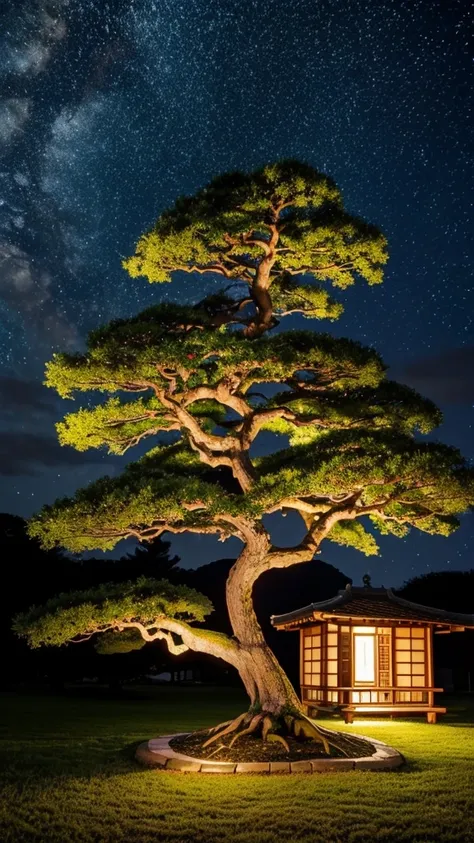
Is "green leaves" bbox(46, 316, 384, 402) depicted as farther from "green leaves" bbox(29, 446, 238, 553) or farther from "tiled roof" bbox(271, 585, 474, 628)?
"tiled roof" bbox(271, 585, 474, 628)

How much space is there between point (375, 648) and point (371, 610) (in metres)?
2.42

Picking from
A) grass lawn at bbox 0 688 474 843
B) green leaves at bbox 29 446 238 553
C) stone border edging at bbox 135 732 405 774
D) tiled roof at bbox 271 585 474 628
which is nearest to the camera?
grass lawn at bbox 0 688 474 843

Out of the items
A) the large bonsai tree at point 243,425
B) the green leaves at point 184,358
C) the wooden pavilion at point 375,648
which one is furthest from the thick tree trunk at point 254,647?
the wooden pavilion at point 375,648

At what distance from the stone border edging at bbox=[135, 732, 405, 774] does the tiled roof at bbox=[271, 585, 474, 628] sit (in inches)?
330

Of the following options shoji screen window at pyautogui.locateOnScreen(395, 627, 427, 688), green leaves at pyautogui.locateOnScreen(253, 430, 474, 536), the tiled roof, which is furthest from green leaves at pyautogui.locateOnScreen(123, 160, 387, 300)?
shoji screen window at pyautogui.locateOnScreen(395, 627, 427, 688)

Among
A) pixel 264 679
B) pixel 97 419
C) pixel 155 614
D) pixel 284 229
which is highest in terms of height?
pixel 284 229

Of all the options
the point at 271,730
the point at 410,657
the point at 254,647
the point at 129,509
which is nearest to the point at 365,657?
the point at 410,657

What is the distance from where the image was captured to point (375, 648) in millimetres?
20469

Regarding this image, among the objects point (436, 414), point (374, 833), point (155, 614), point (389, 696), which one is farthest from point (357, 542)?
point (389, 696)

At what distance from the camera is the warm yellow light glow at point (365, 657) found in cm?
2041

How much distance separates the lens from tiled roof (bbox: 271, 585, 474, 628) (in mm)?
18031

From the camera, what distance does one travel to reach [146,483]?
945 cm

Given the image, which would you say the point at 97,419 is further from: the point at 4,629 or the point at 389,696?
the point at 4,629

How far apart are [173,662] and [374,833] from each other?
26569 millimetres
